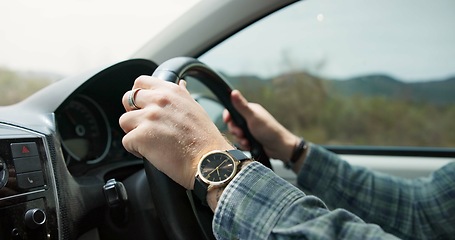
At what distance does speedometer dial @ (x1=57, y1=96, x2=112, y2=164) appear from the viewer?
1112 millimetres

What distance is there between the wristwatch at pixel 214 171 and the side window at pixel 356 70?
0.82m

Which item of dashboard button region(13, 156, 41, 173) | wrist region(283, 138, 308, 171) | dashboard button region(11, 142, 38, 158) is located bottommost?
wrist region(283, 138, 308, 171)

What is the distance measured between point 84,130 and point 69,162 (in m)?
0.15

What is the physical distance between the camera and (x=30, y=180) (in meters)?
0.82

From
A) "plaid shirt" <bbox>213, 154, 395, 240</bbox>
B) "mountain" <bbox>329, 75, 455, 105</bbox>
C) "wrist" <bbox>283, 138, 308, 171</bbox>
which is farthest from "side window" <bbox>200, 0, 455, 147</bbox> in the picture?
"plaid shirt" <bbox>213, 154, 395, 240</bbox>

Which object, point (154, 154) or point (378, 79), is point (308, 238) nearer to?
point (154, 154)

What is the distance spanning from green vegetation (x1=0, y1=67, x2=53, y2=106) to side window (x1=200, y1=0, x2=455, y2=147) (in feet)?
1.85

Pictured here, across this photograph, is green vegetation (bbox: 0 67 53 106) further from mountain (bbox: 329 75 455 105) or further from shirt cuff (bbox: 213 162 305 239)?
mountain (bbox: 329 75 455 105)

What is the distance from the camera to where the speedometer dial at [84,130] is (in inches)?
43.8

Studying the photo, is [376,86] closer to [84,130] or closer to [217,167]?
[84,130]

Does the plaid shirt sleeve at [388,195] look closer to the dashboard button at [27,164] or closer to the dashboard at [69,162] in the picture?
the dashboard at [69,162]

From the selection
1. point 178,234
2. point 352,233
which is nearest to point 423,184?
point 352,233

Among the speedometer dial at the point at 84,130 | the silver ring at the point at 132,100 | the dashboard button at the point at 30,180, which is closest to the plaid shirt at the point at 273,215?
the silver ring at the point at 132,100

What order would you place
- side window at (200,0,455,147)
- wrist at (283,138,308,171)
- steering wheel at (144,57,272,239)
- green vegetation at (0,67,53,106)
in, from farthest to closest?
side window at (200,0,455,147)
wrist at (283,138,308,171)
green vegetation at (0,67,53,106)
steering wheel at (144,57,272,239)
